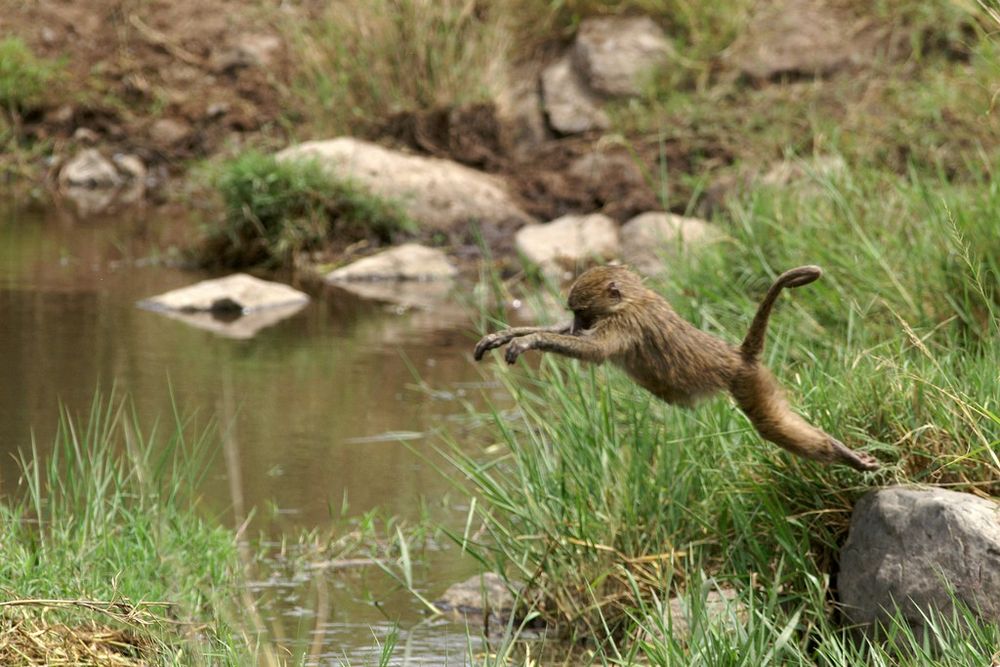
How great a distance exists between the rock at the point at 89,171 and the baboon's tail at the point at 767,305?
1178 cm

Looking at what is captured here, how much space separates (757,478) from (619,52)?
9926 millimetres

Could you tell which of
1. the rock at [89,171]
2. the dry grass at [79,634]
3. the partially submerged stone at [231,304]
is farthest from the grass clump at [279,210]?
the dry grass at [79,634]

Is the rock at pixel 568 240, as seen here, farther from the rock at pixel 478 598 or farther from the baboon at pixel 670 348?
the baboon at pixel 670 348

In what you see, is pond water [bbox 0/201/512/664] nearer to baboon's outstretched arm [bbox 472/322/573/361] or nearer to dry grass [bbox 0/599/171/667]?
dry grass [bbox 0/599/171/667]

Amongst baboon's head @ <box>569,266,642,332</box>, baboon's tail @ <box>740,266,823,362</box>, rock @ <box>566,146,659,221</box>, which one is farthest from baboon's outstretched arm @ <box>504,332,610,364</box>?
rock @ <box>566,146,659,221</box>

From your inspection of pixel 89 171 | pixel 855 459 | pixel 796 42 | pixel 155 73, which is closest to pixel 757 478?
pixel 855 459

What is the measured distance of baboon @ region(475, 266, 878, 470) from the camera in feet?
10.6

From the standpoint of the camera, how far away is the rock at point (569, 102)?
1321cm

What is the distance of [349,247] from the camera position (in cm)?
1093

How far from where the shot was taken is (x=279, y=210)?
1070cm

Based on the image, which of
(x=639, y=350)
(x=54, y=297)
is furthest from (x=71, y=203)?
(x=639, y=350)

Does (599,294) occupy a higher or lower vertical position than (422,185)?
higher

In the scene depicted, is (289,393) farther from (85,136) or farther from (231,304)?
(85,136)

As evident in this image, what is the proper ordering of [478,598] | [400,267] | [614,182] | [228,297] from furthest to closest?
[614,182], [400,267], [228,297], [478,598]
